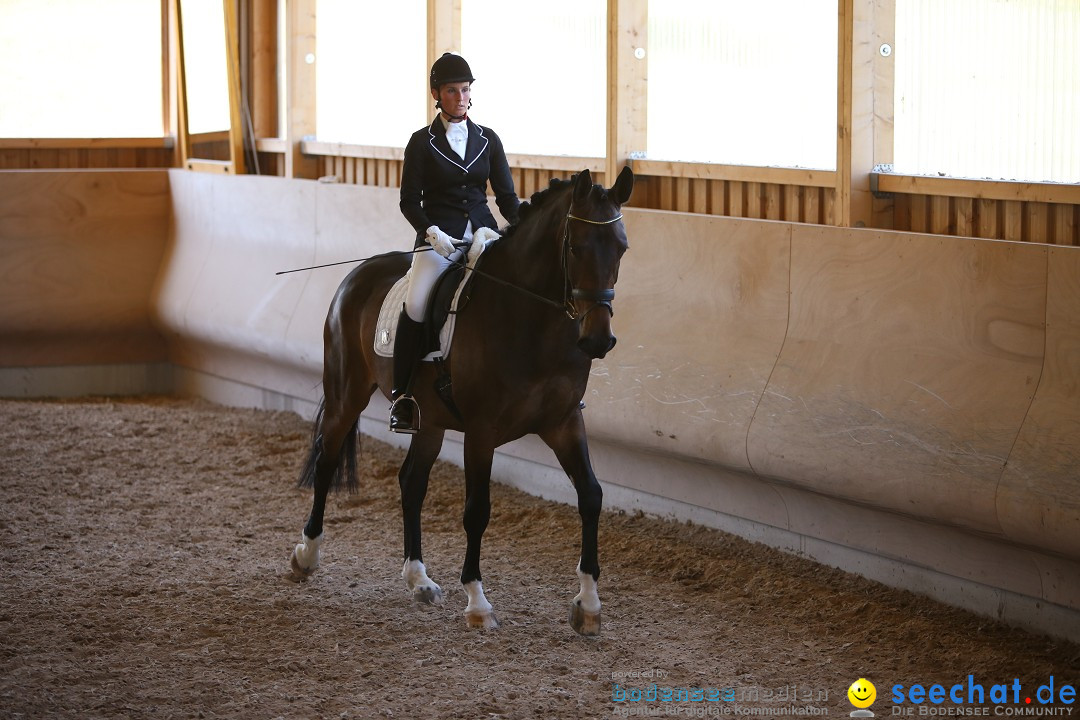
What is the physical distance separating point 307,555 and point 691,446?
Answer: 204cm

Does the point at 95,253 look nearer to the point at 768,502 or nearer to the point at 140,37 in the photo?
the point at 140,37

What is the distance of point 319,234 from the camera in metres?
9.59

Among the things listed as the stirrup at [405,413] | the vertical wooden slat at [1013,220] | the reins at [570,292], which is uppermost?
the vertical wooden slat at [1013,220]

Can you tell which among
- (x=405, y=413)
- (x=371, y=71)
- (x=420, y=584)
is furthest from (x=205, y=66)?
(x=420, y=584)

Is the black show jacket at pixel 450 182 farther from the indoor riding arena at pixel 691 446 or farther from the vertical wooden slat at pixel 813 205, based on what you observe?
the vertical wooden slat at pixel 813 205

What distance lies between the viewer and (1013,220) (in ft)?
17.6

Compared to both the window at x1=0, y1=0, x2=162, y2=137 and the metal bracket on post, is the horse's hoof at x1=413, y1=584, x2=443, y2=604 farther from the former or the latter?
the window at x1=0, y1=0, x2=162, y2=137

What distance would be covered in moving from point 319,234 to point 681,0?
3.80 meters

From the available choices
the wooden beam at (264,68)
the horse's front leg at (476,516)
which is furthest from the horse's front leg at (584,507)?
the wooden beam at (264,68)

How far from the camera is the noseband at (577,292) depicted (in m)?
4.71

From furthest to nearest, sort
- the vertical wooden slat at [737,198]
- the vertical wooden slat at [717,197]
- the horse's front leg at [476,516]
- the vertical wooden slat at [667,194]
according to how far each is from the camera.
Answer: the vertical wooden slat at [667,194] < the vertical wooden slat at [717,197] < the vertical wooden slat at [737,198] < the horse's front leg at [476,516]

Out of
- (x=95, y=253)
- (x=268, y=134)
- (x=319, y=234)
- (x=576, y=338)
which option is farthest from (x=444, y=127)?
(x=95, y=253)

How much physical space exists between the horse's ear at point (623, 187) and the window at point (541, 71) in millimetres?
2861

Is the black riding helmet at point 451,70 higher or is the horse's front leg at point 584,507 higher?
the black riding helmet at point 451,70
